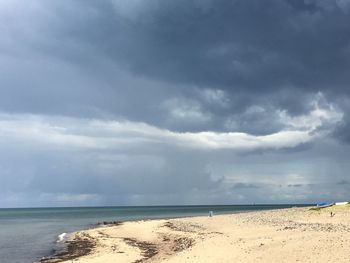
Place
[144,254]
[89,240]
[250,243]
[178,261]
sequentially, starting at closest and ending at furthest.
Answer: [178,261] → [250,243] → [144,254] → [89,240]

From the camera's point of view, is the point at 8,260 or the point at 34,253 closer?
the point at 8,260

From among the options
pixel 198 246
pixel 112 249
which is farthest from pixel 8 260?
pixel 198 246

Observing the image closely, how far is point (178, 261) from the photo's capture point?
29.4m

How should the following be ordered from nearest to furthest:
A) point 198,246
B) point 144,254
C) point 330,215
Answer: point 198,246 → point 144,254 → point 330,215

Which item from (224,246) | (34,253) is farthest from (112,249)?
(224,246)

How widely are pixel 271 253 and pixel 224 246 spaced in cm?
639

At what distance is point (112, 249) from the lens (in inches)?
1667

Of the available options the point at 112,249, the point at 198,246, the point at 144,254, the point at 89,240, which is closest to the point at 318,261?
the point at 198,246

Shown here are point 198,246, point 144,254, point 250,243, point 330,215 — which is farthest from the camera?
point 330,215

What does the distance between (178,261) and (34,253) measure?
75.7 feet

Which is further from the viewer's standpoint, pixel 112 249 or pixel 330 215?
pixel 330 215

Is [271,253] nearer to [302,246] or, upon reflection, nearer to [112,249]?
[302,246]

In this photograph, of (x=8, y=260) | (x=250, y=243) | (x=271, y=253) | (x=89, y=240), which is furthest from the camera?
(x=89, y=240)

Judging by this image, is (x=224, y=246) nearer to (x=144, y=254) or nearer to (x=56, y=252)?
(x=144, y=254)
